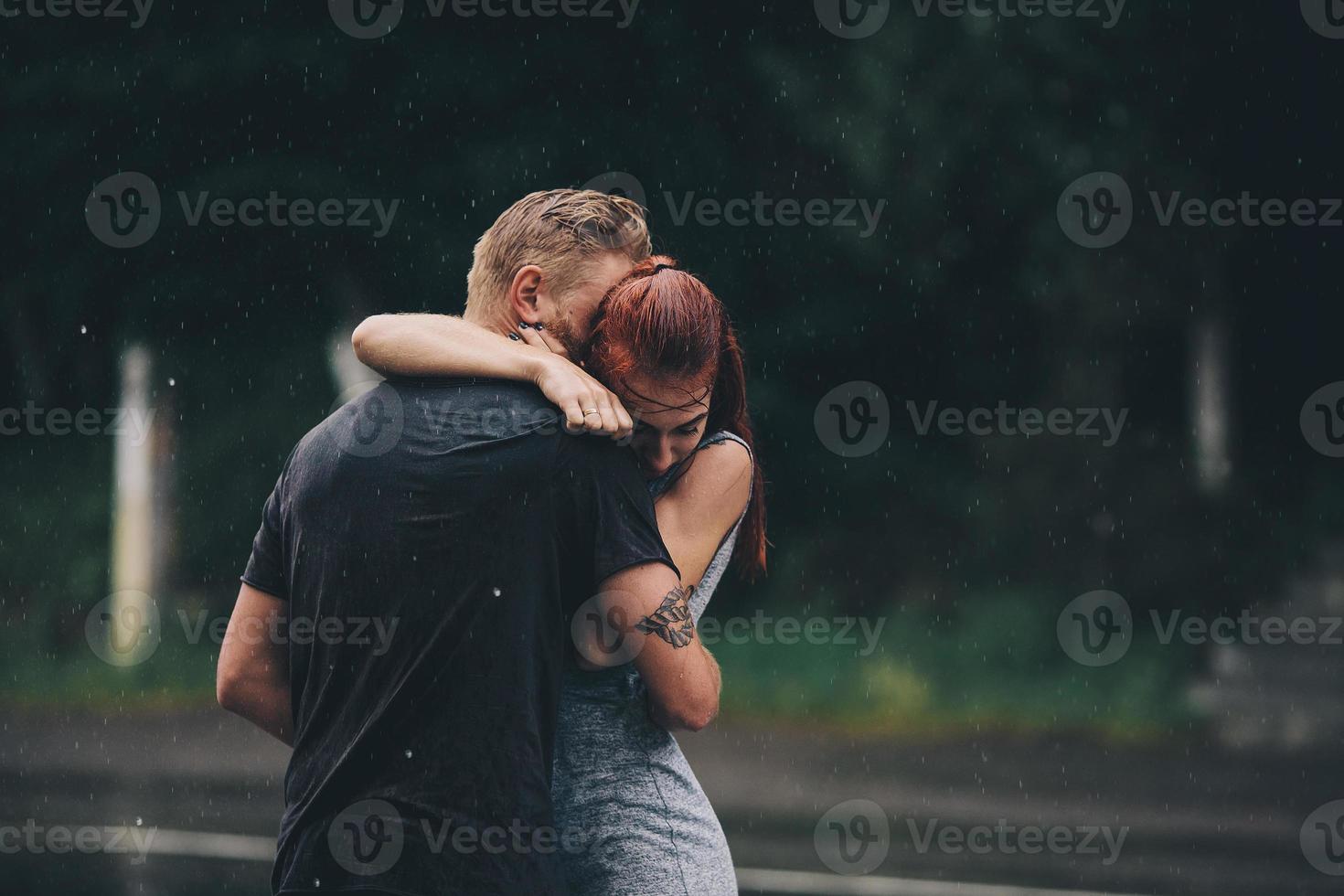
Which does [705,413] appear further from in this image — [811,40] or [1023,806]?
[811,40]

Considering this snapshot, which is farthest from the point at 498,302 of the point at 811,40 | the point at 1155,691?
the point at 1155,691

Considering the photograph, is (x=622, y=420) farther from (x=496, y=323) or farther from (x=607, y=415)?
(x=496, y=323)

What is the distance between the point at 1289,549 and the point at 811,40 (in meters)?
5.39

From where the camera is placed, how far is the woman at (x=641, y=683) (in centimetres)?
227

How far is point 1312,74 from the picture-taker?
11.2m

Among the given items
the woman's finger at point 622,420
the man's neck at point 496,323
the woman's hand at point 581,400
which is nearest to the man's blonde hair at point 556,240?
the man's neck at point 496,323

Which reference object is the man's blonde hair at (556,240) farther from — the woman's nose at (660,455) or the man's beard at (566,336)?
the woman's nose at (660,455)

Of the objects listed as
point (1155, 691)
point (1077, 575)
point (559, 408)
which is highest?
point (1077, 575)

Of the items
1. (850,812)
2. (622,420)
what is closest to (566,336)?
(622,420)

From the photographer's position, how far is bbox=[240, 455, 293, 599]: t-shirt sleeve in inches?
93.6

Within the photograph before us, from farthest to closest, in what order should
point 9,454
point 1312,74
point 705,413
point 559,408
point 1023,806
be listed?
point 9,454 → point 1312,74 → point 1023,806 → point 705,413 → point 559,408

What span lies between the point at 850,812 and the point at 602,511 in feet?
23.3

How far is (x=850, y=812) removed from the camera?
8.83 m

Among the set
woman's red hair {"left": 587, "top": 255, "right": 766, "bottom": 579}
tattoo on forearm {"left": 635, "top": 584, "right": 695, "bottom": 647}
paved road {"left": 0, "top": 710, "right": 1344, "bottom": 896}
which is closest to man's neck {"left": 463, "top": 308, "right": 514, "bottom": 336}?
woman's red hair {"left": 587, "top": 255, "right": 766, "bottom": 579}
